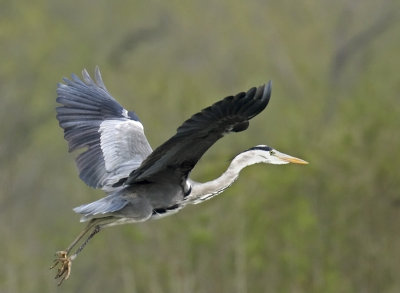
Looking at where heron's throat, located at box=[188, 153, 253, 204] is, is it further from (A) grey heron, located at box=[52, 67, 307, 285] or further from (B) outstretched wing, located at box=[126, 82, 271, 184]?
(B) outstretched wing, located at box=[126, 82, 271, 184]

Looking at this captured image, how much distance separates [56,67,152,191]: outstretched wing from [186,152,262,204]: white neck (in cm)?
52

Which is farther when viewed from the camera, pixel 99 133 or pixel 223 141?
pixel 223 141

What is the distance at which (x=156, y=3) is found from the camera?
123ft

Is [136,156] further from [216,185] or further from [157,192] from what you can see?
[216,185]

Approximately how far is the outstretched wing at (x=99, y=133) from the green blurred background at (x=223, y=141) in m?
9.87

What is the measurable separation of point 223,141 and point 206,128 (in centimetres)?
1897

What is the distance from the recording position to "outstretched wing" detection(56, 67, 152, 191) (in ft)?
30.9

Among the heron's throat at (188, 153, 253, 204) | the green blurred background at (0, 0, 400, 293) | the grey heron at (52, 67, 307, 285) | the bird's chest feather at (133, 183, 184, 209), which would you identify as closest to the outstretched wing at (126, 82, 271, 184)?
the grey heron at (52, 67, 307, 285)

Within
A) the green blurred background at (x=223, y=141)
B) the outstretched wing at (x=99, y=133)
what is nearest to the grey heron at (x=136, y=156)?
the outstretched wing at (x=99, y=133)

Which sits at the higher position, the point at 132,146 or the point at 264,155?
the point at 132,146

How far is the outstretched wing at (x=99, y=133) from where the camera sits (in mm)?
9414

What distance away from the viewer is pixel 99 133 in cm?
→ 984

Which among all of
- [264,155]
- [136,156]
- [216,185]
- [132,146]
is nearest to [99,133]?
[132,146]

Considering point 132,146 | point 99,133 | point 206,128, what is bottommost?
point 206,128
